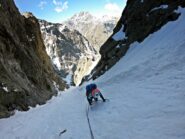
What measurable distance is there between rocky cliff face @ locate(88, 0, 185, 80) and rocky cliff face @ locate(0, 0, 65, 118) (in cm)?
1227

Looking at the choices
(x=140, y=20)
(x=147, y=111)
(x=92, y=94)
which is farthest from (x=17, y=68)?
(x=147, y=111)

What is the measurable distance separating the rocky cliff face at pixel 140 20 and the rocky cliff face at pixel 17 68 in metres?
12.3

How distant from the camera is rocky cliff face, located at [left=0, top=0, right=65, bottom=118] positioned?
26688 millimetres

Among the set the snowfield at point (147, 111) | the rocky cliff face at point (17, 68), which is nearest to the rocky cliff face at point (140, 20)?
the snowfield at point (147, 111)

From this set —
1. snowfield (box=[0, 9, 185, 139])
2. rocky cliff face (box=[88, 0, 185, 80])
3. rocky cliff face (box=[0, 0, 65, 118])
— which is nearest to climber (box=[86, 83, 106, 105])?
snowfield (box=[0, 9, 185, 139])

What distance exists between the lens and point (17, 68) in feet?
128

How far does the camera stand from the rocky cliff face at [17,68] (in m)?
26.7

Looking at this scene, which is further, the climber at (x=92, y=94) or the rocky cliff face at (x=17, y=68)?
the rocky cliff face at (x=17, y=68)

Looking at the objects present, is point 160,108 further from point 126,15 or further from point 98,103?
point 126,15

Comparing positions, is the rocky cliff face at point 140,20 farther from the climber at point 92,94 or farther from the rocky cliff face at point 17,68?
the rocky cliff face at point 17,68

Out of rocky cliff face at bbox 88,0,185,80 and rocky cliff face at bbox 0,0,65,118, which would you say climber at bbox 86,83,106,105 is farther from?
rocky cliff face at bbox 88,0,185,80

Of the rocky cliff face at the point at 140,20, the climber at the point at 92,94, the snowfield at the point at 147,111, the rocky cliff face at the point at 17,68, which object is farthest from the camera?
the rocky cliff face at the point at 17,68

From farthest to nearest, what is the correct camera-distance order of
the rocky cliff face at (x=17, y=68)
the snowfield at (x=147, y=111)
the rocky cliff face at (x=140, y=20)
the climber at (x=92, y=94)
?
the rocky cliff face at (x=17, y=68), the rocky cliff face at (x=140, y=20), the climber at (x=92, y=94), the snowfield at (x=147, y=111)

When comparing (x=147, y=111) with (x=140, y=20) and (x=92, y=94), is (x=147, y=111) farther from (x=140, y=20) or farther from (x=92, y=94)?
(x=140, y=20)
